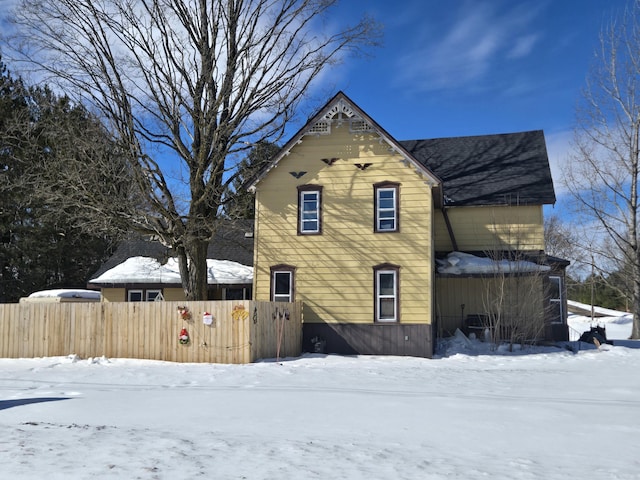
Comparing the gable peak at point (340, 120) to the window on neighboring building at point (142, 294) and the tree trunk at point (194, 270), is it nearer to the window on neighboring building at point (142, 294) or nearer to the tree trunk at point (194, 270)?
the tree trunk at point (194, 270)

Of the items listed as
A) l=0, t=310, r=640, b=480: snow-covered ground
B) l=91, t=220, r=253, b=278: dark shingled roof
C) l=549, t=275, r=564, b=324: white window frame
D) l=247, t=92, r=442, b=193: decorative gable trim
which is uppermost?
l=247, t=92, r=442, b=193: decorative gable trim

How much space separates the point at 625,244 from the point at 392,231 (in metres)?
18.4

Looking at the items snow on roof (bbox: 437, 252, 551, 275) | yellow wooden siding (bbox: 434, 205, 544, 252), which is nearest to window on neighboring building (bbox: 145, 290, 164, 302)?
snow on roof (bbox: 437, 252, 551, 275)

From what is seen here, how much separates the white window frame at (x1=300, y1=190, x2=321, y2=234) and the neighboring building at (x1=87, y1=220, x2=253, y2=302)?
10.4ft

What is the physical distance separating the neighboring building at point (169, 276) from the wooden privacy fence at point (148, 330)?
5463 mm

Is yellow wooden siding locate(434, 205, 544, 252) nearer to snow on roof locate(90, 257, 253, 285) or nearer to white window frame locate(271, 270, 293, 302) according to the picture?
white window frame locate(271, 270, 293, 302)

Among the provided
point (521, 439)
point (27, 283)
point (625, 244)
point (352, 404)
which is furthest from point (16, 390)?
point (625, 244)

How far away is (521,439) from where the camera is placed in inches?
305

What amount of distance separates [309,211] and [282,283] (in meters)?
2.63

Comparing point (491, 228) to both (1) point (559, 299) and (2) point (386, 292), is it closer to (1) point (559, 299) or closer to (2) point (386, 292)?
(1) point (559, 299)

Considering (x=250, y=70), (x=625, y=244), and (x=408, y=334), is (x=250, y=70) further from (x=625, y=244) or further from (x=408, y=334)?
(x=625, y=244)

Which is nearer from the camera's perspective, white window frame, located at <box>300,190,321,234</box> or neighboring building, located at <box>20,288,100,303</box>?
white window frame, located at <box>300,190,321,234</box>

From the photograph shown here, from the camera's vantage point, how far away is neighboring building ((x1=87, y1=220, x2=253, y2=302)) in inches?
941

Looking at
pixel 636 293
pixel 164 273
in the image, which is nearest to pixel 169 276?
pixel 164 273
